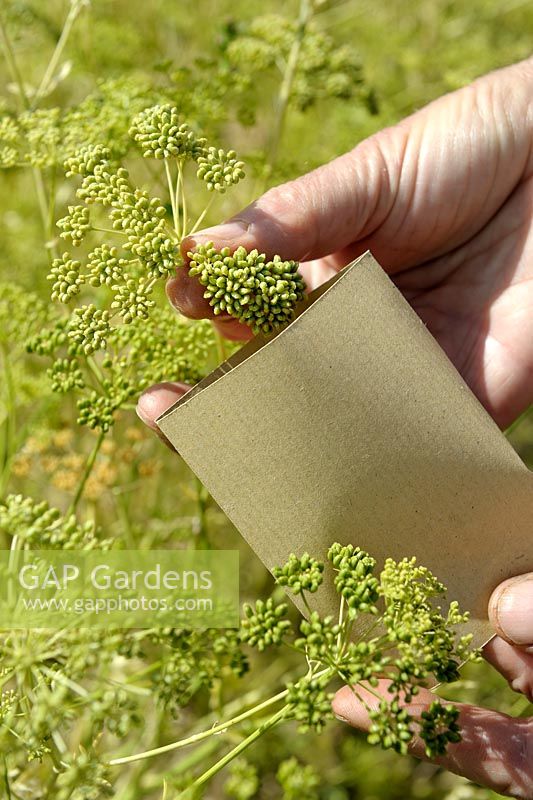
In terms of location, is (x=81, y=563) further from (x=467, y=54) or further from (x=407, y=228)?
(x=467, y=54)

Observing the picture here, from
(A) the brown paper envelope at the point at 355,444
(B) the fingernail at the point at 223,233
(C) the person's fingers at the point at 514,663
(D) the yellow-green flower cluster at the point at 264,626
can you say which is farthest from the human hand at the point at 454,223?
(C) the person's fingers at the point at 514,663

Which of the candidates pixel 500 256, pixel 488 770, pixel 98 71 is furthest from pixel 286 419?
pixel 98 71

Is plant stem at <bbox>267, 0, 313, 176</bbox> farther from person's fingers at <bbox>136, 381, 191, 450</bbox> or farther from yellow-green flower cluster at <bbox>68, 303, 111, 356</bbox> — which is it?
yellow-green flower cluster at <bbox>68, 303, 111, 356</bbox>

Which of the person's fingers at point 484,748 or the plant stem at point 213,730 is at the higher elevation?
the plant stem at point 213,730

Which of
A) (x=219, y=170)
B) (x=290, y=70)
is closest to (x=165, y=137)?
(x=219, y=170)

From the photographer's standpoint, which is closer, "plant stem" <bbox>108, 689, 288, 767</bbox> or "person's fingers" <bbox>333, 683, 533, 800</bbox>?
"plant stem" <bbox>108, 689, 288, 767</bbox>

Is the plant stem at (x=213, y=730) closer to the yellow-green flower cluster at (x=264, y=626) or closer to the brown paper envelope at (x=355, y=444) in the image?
the yellow-green flower cluster at (x=264, y=626)

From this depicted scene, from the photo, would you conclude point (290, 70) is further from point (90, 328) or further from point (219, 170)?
point (90, 328)

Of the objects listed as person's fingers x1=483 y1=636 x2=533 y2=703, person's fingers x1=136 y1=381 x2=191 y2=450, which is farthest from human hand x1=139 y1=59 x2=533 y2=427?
person's fingers x1=483 y1=636 x2=533 y2=703
